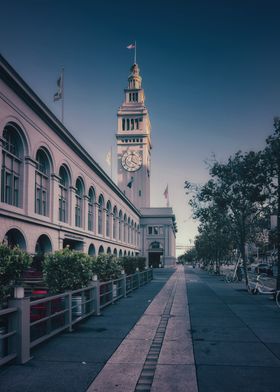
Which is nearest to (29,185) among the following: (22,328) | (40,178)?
(40,178)

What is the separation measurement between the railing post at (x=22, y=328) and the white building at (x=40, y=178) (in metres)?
14.9

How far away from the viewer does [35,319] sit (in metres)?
11.7

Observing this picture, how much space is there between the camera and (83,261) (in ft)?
48.2

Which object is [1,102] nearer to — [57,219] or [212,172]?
[57,219]

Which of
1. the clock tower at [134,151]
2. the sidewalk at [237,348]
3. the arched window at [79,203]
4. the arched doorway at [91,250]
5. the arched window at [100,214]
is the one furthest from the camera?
the clock tower at [134,151]

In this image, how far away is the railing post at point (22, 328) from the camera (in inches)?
319

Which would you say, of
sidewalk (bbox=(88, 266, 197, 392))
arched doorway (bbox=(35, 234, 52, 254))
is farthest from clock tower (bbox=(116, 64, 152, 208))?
sidewalk (bbox=(88, 266, 197, 392))

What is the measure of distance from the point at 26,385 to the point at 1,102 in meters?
18.8

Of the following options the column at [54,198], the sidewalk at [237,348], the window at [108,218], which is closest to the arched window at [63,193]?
the column at [54,198]

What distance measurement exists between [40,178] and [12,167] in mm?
4638

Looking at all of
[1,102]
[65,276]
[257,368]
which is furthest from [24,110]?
[257,368]

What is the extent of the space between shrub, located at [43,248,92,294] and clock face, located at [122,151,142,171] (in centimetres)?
9284

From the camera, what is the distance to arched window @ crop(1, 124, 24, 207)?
78.3 feet

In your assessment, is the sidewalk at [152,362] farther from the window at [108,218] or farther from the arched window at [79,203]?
the window at [108,218]
